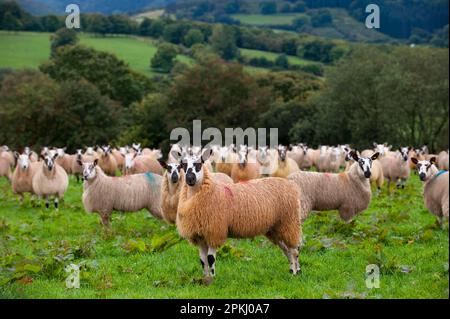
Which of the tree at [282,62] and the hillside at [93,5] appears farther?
the tree at [282,62]

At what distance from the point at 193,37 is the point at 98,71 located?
4771cm

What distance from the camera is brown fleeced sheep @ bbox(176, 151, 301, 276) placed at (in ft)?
28.5

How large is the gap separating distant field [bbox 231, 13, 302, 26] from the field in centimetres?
10803

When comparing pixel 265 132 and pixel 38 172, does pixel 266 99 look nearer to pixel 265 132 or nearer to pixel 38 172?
pixel 265 132

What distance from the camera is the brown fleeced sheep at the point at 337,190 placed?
1282cm

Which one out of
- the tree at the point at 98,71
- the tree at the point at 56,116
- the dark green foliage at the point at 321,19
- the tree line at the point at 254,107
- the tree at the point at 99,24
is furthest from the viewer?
the tree at the point at 99,24

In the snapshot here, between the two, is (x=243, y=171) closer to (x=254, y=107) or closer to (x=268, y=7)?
(x=254, y=107)

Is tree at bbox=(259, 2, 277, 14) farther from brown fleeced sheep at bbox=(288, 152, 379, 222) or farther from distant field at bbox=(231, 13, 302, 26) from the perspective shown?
brown fleeced sheep at bbox=(288, 152, 379, 222)

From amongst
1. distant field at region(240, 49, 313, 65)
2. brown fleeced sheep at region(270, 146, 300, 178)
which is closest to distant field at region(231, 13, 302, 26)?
distant field at region(240, 49, 313, 65)

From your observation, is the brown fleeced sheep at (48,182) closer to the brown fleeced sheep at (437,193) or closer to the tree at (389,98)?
the brown fleeced sheep at (437,193)

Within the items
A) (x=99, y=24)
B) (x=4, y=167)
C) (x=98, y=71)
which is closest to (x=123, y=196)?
(x=4, y=167)

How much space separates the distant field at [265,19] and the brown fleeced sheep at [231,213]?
11105cm

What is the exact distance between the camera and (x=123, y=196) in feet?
46.1

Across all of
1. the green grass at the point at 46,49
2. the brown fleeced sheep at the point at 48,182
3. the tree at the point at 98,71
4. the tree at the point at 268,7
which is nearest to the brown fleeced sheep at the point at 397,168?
the brown fleeced sheep at the point at 48,182
